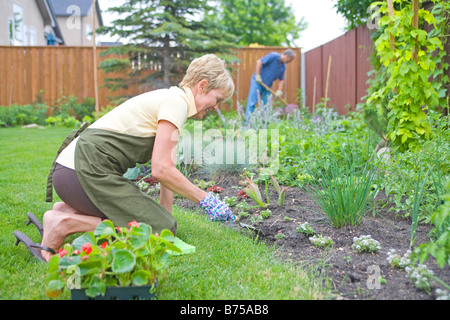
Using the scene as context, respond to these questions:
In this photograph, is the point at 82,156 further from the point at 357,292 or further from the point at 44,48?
the point at 44,48

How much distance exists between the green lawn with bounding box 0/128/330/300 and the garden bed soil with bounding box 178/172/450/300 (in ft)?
0.32

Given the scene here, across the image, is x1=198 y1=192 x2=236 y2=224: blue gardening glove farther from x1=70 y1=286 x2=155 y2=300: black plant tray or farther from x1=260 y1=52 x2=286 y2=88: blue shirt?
x1=260 y1=52 x2=286 y2=88: blue shirt

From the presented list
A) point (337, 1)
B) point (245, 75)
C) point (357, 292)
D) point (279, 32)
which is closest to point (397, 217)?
point (357, 292)

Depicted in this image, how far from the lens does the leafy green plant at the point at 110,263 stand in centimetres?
141

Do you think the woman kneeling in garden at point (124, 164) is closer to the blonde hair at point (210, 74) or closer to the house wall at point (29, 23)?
the blonde hair at point (210, 74)

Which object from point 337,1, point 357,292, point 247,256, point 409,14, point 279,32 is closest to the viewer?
point 357,292

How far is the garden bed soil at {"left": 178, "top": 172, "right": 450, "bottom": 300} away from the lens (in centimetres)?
164

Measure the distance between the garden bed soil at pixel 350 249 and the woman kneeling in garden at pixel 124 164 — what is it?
0.43 meters

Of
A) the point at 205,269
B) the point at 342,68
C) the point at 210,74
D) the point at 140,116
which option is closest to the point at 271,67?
the point at 342,68

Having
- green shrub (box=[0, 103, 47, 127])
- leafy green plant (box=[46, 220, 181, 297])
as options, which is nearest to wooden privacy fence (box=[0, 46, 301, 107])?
green shrub (box=[0, 103, 47, 127])

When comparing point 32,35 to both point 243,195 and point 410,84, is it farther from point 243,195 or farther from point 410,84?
point 410,84

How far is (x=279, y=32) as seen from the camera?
1118 inches

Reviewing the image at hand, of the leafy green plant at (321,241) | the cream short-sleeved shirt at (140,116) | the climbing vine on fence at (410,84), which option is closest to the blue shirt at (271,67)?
the climbing vine on fence at (410,84)

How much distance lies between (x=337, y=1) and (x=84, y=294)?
5928 mm
